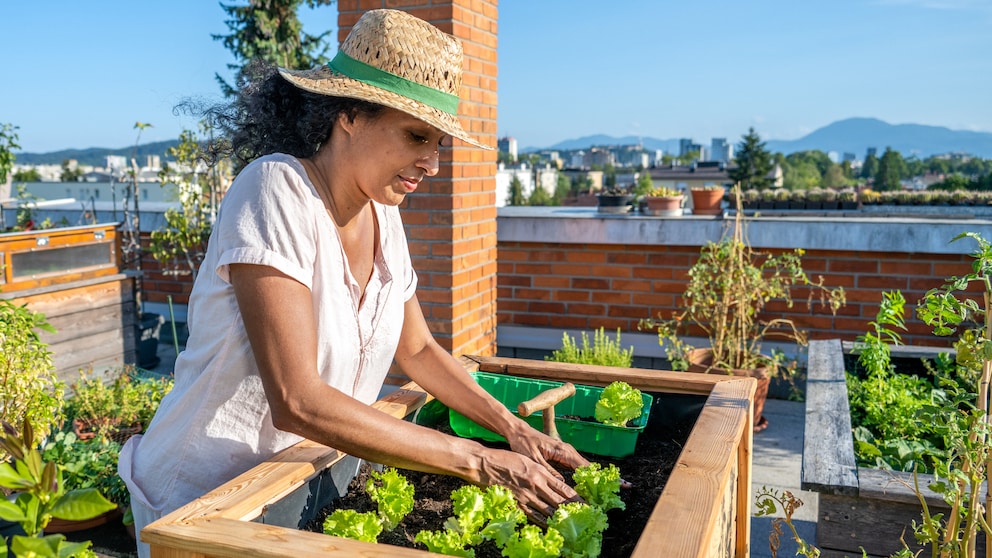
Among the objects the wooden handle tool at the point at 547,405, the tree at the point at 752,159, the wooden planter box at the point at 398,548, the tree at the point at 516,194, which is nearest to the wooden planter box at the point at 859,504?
the wooden planter box at the point at 398,548

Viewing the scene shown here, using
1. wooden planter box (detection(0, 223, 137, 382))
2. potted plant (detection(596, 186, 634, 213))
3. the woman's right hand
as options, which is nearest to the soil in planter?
the woman's right hand

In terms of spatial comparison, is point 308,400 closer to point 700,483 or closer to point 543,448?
point 543,448

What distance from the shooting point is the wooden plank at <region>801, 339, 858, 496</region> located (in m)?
2.30

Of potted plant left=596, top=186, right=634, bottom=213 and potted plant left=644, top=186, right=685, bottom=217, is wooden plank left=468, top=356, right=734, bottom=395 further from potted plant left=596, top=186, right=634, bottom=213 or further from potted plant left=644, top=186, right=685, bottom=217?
potted plant left=596, top=186, right=634, bottom=213

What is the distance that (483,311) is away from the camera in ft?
15.5

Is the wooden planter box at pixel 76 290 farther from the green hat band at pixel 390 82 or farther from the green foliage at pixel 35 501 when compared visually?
the green foliage at pixel 35 501

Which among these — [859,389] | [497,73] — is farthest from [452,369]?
[497,73]

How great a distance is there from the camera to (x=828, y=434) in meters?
2.68

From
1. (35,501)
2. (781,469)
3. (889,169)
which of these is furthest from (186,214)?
(889,169)

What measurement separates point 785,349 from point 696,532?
4.52m

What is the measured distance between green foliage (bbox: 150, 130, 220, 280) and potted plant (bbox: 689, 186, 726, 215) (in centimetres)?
410

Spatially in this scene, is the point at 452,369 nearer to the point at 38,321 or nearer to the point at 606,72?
the point at 38,321

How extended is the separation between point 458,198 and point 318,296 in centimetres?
269

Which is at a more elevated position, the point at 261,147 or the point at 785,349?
the point at 261,147
